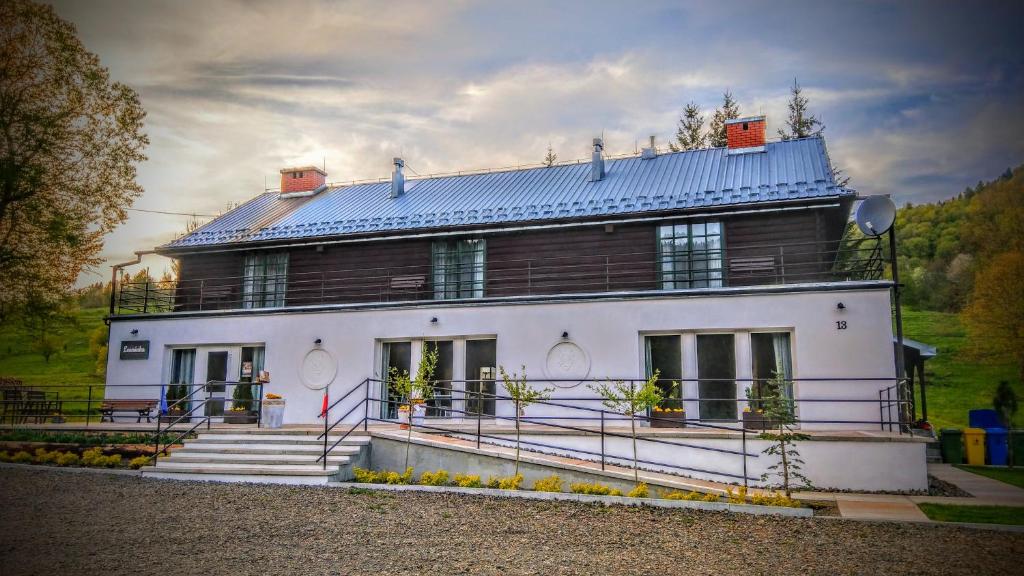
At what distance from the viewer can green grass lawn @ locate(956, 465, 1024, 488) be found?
12.3 meters

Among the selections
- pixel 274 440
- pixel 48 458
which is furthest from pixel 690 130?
pixel 48 458

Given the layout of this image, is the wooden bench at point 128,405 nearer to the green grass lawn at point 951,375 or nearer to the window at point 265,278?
the window at point 265,278

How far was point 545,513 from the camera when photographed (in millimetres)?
8906

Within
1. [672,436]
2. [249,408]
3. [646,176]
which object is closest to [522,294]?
[646,176]

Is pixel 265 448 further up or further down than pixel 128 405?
further down

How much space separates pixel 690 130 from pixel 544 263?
837 inches

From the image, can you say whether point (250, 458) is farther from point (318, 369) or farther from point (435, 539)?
point (435, 539)

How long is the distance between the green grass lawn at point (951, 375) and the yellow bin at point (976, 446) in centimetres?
1392

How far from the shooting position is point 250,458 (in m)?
11.7

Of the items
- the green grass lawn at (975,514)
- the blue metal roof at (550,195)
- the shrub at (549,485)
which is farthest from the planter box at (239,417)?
the green grass lawn at (975,514)

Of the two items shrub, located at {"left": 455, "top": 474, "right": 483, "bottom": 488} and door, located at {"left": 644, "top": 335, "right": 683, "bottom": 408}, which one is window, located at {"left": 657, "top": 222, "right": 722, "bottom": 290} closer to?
door, located at {"left": 644, "top": 335, "right": 683, "bottom": 408}

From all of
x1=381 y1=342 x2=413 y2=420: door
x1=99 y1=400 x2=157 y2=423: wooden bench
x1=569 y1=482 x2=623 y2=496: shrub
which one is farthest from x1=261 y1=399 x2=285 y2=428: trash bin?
x1=569 y1=482 x2=623 y2=496: shrub

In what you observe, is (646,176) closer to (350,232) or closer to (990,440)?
(350,232)

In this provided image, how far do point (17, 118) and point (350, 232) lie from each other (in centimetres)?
962
